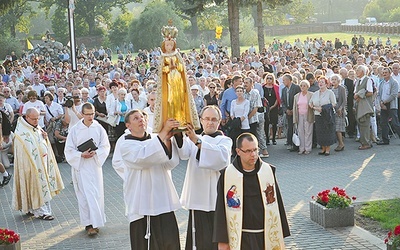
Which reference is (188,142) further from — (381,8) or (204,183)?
(381,8)

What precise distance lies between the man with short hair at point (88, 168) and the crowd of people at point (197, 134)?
2cm

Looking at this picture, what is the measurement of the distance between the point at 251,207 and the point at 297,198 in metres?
6.09

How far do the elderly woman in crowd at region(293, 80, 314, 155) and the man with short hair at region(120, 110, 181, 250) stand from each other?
32.6 feet

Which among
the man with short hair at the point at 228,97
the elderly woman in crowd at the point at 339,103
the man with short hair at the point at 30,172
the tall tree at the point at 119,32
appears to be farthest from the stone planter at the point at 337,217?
the tall tree at the point at 119,32

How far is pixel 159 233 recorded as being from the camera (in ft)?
29.2

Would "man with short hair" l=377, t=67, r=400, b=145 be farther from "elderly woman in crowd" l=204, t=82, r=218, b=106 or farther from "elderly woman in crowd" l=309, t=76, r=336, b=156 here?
"elderly woman in crowd" l=204, t=82, r=218, b=106

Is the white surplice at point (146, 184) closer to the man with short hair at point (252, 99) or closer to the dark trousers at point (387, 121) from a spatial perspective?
the man with short hair at point (252, 99)

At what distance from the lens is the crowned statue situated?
8.39 metres

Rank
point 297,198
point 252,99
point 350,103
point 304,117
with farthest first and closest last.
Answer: point 350,103, point 304,117, point 252,99, point 297,198

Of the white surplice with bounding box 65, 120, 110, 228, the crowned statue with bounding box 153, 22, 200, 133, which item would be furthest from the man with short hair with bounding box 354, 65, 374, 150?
the crowned statue with bounding box 153, 22, 200, 133

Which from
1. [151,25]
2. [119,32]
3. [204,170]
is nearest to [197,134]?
[204,170]

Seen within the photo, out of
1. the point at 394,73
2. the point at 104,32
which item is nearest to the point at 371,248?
the point at 394,73

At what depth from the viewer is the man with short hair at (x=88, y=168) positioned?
1188 cm

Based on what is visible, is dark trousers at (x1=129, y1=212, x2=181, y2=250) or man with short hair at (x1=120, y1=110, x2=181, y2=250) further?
dark trousers at (x1=129, y1=212, x2=181, y2=250)
